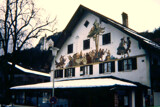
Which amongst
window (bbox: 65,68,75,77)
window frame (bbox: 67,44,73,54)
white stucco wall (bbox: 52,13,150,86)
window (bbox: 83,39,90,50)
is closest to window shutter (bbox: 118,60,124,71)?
white stucco wall (bbox: 52,13,150,86)

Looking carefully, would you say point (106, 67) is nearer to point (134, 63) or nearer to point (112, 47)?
point (112, 47)

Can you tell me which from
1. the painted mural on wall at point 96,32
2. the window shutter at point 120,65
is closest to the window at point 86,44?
the painted mural on wall at point 96,32

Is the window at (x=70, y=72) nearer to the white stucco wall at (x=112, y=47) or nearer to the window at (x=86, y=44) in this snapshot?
the white stucco wall at (x=112, y=47)

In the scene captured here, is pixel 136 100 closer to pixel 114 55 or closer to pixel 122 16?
pixel 114 55

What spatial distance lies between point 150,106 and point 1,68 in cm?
2914

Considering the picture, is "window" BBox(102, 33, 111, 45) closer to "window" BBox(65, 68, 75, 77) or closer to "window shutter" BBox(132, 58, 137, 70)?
"window shutter" BBox(132, 58, 137, 70)

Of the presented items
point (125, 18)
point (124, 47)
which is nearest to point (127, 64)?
point (124, 47)

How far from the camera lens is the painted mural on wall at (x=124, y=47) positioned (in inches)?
772

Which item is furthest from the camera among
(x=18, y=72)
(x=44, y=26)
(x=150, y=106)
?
(x=18, y=72)

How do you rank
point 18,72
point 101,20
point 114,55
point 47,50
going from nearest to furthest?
point 114,55 < point 101,20 < point 18,72 < point 47,50

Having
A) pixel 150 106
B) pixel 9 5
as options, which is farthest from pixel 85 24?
pixel 150 106

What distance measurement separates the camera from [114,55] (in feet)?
67.9

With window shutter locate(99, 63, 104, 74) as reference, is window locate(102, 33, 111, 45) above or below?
above

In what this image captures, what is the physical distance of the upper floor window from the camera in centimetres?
1903
